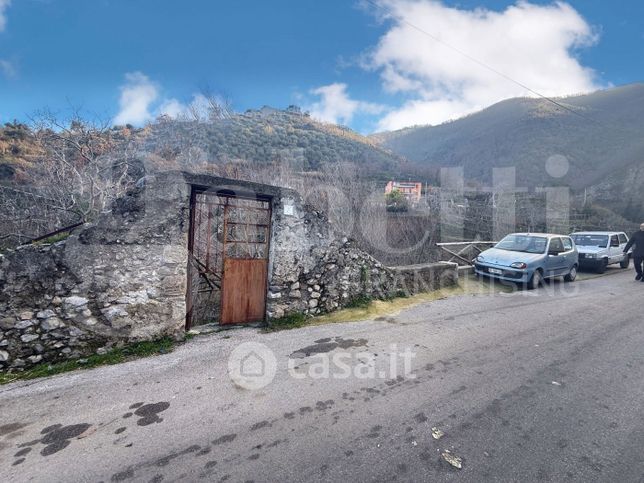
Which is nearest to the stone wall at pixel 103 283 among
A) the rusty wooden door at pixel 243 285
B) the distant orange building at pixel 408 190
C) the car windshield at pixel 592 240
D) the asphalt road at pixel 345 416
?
the asphalt road at pixel 345 416

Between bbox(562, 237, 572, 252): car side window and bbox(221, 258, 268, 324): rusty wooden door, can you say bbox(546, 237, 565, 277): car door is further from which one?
bbox(221, 258, 268, 324): rusty wooden door

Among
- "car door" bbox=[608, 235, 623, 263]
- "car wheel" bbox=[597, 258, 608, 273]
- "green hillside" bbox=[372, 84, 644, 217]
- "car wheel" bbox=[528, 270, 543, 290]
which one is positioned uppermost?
"green hillside" bbox=[372, 84, 644, 217]

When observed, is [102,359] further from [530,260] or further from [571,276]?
[571,276]

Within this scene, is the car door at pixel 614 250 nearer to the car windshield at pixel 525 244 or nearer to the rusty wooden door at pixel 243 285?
the car windshield at pixel 525 244

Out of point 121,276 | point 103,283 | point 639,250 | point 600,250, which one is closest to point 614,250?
point 600,250

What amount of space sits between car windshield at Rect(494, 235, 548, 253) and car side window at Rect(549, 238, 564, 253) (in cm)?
27

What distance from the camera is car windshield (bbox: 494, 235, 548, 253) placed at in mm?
8836

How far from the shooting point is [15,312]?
11.4 ft

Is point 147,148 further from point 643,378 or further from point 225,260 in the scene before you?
point 643,378

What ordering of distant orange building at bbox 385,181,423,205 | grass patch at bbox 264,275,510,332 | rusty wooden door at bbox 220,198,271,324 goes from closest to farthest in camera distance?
rusty wooden door at bbox 220,198,271,324 → grass patch at bbox 264,275,510,332 → distant orange building at bbox 385,181,423,205

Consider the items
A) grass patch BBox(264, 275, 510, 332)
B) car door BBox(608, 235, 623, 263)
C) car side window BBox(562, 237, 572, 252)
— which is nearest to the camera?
grass patch BBox(264, 275, 510, 332)

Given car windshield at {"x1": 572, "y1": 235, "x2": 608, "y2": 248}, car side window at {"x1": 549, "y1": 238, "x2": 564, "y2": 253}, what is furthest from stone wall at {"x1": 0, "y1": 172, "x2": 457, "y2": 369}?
car windshield at {"x1": 572, "y1": 235, "x2": 608, "y2": 248}

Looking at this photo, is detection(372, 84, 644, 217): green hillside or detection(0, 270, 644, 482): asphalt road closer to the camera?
detection(0, 270, 644, 482): asphalt road

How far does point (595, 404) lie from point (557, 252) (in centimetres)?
736
